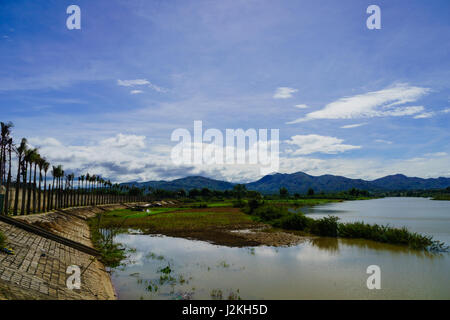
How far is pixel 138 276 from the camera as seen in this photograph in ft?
56.8

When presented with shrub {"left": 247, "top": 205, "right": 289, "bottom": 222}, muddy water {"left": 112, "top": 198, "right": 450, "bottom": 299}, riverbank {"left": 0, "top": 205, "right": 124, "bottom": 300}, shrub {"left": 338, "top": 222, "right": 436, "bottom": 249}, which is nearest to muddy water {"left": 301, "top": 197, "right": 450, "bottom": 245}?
shrub {"left": 338, "top": 222, "right": 436, "bottom": 249}

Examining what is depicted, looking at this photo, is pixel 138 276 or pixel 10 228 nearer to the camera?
pixel 138 276

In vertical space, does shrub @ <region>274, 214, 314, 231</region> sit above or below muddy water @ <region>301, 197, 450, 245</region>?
above

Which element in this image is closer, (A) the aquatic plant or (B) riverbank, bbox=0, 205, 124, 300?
(B) riverbank, bbox=0, 205, 124, 300

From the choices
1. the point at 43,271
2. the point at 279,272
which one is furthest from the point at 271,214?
the point at 43,271

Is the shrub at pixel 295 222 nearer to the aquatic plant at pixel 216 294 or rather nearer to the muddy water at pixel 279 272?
the muddy water at pixel 279 272

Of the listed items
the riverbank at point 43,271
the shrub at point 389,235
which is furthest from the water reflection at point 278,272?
the shrub at point 389,235

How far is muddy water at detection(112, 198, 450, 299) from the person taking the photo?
14.4m

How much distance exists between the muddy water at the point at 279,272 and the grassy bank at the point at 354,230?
1883 millimetres

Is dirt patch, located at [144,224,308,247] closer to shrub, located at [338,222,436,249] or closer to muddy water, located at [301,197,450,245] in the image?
shrub, located at [338,222,436,249]

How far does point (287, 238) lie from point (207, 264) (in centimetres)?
1462

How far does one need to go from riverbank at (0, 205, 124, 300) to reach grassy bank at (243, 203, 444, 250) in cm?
2534
